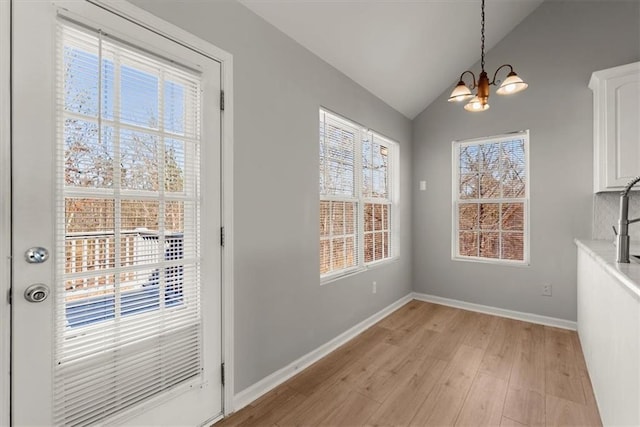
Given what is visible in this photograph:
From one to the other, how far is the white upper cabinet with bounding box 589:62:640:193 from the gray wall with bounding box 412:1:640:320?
1.12 feet

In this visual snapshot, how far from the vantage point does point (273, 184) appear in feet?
7.04

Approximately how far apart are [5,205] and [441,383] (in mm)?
2623

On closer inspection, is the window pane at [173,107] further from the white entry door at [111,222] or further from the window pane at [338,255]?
the window pane at [338,255]

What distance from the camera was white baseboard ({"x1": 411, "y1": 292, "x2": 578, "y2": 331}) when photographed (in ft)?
10.5

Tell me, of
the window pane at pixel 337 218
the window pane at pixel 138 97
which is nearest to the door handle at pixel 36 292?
the window pane at pixel 138 97

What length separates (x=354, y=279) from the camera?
3047 millimetres

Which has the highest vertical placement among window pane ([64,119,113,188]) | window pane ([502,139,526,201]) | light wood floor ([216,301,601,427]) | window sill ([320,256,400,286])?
window pane ([502,139,526,201])

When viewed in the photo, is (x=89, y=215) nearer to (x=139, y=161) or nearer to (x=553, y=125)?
(x=139, y=161)

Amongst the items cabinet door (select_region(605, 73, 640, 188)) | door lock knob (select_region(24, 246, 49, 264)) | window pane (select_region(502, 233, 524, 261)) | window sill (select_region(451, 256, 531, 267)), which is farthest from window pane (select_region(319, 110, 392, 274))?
cabinet door (select_region(605, 73, 640, 188))

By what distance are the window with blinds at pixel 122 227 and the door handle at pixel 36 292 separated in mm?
38

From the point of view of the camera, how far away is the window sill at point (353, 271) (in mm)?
2695

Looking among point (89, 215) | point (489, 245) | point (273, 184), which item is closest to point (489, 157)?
point (489, 245)

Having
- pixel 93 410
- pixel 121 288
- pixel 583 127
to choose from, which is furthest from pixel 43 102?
pixel 583 127

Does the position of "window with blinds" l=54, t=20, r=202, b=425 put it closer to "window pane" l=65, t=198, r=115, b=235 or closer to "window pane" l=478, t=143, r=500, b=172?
"window pane" l=65, t=198, r=115, b=235
